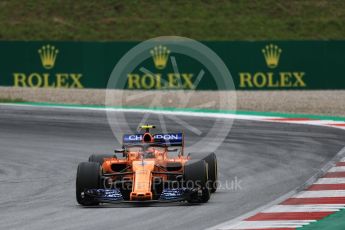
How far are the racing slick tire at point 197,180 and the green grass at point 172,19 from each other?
33064 mm

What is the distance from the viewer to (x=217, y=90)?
37031 mm

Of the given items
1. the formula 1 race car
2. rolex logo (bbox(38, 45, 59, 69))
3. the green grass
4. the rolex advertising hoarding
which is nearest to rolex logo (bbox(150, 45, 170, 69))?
the rolex advertising hoarding

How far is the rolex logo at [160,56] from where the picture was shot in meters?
36.6

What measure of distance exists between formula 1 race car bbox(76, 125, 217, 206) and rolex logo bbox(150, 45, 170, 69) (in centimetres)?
2196

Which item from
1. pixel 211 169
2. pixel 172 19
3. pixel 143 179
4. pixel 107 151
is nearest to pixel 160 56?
pixel 172 19

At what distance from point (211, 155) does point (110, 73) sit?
22006mm

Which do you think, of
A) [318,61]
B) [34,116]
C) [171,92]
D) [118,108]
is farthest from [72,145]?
[318,61]

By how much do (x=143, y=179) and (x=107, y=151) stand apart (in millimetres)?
7823

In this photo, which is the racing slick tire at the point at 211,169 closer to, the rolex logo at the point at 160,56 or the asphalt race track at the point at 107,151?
the asphalt race track at the point at 107,151

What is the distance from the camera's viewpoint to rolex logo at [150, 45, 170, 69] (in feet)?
120

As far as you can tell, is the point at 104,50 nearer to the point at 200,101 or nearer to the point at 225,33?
the point at 200,101

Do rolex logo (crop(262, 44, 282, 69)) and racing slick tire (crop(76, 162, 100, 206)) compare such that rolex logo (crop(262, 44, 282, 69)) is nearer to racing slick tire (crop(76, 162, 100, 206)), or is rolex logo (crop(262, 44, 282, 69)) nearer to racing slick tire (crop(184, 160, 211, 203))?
racing slick tire (crop(184, 160, 211, 203))

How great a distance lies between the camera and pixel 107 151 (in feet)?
70.2

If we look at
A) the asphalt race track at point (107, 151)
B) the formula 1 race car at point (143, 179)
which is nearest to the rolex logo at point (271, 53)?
the asphalt race track at point (107, 151)
